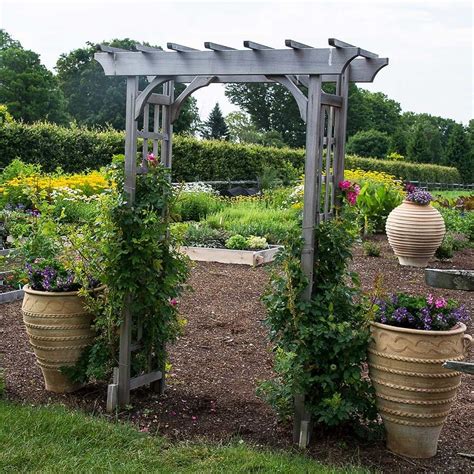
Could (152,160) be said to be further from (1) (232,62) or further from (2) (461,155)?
(2) (461,155)

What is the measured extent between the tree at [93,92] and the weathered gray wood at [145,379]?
37.5m

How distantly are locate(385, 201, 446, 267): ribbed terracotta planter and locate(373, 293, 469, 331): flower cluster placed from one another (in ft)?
21.3

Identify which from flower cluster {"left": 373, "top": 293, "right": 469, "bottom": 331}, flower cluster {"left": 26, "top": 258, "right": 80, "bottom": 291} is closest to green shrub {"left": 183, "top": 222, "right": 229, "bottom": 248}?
flower cluster {"left": 26, "top": 258, "right": 80, "bottom": 291}

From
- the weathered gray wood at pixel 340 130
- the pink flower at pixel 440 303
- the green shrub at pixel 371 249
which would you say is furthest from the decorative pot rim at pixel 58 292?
the green shrub at pixel 371 249

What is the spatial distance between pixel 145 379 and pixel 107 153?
14515mm

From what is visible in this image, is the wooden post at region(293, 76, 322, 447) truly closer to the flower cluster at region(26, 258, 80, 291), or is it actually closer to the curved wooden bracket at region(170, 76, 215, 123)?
the curved wooden bracket at region(170, 76, 215, 123)

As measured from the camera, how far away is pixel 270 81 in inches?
179

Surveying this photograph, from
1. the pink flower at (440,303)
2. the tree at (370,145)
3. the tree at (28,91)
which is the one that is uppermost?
the tree at (28,91)

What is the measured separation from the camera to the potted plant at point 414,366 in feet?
12.8

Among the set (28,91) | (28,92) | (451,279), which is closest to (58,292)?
(451,279)

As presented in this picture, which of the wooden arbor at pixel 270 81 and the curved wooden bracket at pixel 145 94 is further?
the curved wooden bracket at pixel 145 94

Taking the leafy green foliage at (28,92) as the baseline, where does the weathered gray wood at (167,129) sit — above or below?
below

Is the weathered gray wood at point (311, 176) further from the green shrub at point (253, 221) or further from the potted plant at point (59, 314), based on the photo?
the green shrub at point (253, 221)

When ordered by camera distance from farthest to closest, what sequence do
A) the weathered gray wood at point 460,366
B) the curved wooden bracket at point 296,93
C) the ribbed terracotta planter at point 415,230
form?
the ribbed terracotta planter at point 415,230 → the curved wooden bracket at point 296,93 → the weathered gray wood at point 460,366
